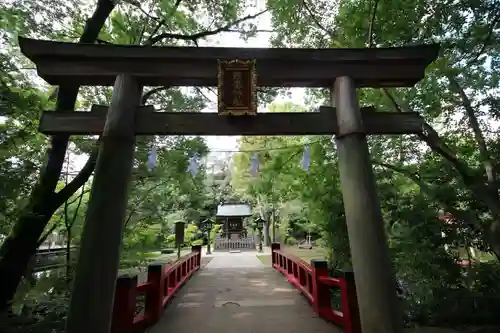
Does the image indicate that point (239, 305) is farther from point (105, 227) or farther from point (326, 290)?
point (105, 227)

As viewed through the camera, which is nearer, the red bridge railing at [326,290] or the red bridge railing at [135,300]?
the red bridge railing at [135,300]

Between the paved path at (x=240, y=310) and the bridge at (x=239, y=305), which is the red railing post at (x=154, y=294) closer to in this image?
the bridge at (x=239, y=305)

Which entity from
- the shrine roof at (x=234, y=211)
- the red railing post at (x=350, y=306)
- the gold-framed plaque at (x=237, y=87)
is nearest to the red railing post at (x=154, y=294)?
the red railing post at (x=350, y=306)

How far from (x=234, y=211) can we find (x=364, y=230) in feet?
83.4

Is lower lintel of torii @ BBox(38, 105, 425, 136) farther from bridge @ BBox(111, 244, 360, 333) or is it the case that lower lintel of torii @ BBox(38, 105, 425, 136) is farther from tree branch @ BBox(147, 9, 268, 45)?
tree branch @ BBox(147, 9, 268, 45)

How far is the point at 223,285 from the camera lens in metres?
8.71

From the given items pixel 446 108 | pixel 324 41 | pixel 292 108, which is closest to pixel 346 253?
pixel 446 108

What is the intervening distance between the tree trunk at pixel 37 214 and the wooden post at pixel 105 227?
2079mm

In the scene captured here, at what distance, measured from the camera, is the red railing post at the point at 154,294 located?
521cm

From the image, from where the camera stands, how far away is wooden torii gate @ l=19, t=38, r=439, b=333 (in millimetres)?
3355

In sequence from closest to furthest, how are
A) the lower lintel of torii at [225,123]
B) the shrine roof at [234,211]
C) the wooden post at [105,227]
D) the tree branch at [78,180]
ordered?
the wooden post at [105,227], the lower lintel of torii at [225,123], the tree branch at [78,180], the shrine roof at [234,211]

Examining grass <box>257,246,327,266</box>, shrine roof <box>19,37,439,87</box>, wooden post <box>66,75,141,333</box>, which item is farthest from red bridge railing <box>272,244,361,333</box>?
grass <box>257,246,327,266</box>

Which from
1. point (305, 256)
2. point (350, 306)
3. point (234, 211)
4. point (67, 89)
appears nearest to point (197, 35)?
point (67, 89)

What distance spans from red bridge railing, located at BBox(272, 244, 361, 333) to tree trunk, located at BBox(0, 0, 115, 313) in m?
5.58
